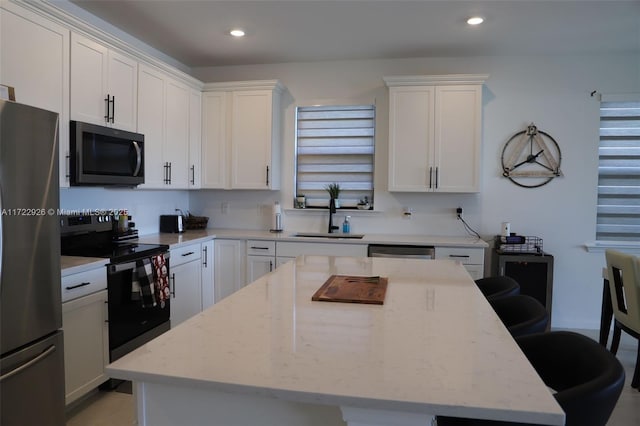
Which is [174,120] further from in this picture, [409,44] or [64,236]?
[409,44]

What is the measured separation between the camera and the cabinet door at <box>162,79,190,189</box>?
379cm

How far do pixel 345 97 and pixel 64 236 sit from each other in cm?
294

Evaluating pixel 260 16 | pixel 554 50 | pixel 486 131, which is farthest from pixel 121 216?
pixel 554 50

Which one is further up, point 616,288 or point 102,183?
point 102,183

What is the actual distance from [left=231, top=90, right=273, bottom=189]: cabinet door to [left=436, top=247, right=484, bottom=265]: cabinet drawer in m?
1.85

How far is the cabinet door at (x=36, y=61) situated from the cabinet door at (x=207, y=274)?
59.4 inches

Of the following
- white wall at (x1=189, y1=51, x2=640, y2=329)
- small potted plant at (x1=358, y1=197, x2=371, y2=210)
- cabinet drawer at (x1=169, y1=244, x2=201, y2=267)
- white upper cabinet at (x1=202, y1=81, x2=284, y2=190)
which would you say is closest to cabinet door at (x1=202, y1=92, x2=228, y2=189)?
white upper cabinet at (x1=202, y1=81, x2=284, y2=190)

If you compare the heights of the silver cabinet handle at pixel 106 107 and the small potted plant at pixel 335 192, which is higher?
the silver cabinet handle at pixel 106 107

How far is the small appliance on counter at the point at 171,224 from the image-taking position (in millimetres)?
4145

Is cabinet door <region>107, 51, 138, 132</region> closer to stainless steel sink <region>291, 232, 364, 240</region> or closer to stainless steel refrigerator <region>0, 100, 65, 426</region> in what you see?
stainless steel refrigerator <region>0, 100, 65, 426</region>

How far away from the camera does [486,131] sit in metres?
4.18

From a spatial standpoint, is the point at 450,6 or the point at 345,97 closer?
the point at 450,6

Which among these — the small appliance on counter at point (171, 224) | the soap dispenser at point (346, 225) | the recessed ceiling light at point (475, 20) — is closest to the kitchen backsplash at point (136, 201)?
the small appliance on counter at point (171, 224)

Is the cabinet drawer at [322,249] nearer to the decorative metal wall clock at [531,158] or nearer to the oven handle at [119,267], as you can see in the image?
the oven handle at [119,267]
